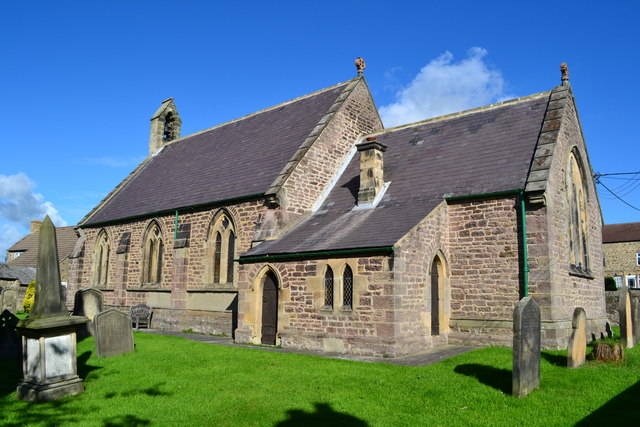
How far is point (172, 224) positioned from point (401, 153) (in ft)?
34.8

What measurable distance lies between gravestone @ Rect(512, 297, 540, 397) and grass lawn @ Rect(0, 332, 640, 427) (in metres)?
0.24

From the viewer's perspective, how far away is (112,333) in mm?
13484

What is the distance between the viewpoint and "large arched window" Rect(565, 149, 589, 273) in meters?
17.0

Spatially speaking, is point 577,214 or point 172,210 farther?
point 172,210

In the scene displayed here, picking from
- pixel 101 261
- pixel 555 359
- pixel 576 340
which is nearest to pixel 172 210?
pixel 101 261

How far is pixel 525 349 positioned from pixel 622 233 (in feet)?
157

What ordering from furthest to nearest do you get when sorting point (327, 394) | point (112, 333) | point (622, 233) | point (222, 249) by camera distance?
point (622, 233)
point (222, 249)
point (112, 333)
point (327, 394)

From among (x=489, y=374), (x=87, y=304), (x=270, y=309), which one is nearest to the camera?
(x=489, y=374)

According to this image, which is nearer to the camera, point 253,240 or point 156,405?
point 156,405

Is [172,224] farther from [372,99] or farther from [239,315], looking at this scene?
[372,99]

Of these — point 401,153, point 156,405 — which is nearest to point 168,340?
point 156,405

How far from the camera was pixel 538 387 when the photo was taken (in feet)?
31.0

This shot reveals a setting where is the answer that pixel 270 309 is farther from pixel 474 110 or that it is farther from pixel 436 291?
pixel 474 110

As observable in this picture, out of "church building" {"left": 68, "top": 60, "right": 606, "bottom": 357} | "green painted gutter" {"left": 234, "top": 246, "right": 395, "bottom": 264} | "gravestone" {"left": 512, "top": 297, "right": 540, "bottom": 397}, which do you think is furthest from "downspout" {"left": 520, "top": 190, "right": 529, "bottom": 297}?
"gravestone" {"left": 512, "top": 297, "right": 540, "bottom": 397}
